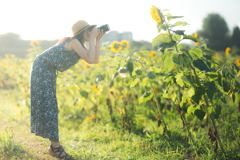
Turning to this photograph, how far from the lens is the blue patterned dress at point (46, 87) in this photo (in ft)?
6.51

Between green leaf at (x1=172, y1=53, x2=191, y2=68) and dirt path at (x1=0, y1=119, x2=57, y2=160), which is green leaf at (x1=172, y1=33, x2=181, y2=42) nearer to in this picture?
green leaf at (x1=172, y1=53, x2=191, y2=68)

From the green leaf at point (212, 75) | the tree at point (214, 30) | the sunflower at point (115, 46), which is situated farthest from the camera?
the tree at point (214, 30)

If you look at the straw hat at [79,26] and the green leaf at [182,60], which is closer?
the green leaf at [182,60]

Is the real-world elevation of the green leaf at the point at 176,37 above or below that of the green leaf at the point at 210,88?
above

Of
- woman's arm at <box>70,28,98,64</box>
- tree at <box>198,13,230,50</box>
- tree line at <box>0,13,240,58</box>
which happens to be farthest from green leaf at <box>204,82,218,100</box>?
tree at <box>198,13,230,50</box>

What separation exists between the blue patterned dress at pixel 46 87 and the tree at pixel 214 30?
706 inches

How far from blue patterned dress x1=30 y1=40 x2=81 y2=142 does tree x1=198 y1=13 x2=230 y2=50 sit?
17.9 m

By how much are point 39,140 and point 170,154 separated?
63.8 inches

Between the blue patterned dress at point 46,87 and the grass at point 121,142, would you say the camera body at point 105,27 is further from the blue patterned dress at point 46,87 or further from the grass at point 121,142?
the grass at point 121,142

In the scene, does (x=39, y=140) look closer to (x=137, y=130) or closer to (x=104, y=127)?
(x=104, y=127)

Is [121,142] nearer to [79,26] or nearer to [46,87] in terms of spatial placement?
[46,87]

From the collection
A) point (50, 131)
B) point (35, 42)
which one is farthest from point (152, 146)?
point (35, 42)

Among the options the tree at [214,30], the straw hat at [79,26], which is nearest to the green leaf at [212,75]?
the straw hat at [79,26]

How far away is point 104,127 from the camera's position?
2779mm
